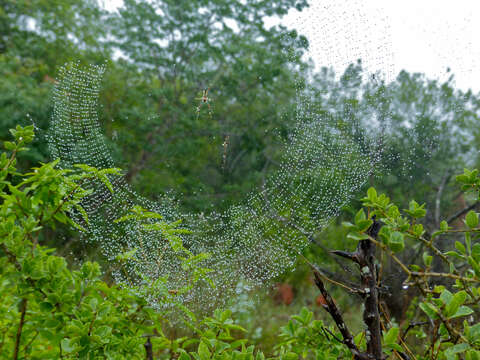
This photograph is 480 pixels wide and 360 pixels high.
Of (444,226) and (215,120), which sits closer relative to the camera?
(444,226)

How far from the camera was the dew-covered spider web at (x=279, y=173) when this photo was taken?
1.63m

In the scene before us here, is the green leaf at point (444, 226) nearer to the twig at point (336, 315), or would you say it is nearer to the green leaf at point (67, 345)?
the twig at point (336, 315)

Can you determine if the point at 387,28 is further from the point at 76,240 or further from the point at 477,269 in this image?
the point at 76,240

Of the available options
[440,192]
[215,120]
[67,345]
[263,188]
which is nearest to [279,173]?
[263,188]

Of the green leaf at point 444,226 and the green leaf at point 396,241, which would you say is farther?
the green leaf at point 444,226

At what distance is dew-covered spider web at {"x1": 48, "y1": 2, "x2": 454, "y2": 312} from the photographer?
64.2 inches

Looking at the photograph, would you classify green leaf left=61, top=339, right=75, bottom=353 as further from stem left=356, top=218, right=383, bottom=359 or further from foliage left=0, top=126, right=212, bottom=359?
stem left=356, top=218, right=383, bottom=359

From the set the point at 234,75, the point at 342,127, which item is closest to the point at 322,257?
the point at 342,127

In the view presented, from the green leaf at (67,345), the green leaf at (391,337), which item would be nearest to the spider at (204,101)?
the green leaf at (67,345)

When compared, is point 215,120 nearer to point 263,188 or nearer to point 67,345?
point 263,188

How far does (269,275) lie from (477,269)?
107 cm

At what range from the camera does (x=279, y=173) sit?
1.80 meters

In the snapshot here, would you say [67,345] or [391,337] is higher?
[391,337]

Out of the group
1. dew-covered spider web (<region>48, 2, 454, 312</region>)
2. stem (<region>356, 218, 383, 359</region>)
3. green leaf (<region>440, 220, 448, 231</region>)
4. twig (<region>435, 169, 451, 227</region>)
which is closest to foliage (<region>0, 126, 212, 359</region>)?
dew-covered spider web (<region>48, 2, 454, 312</region>)
